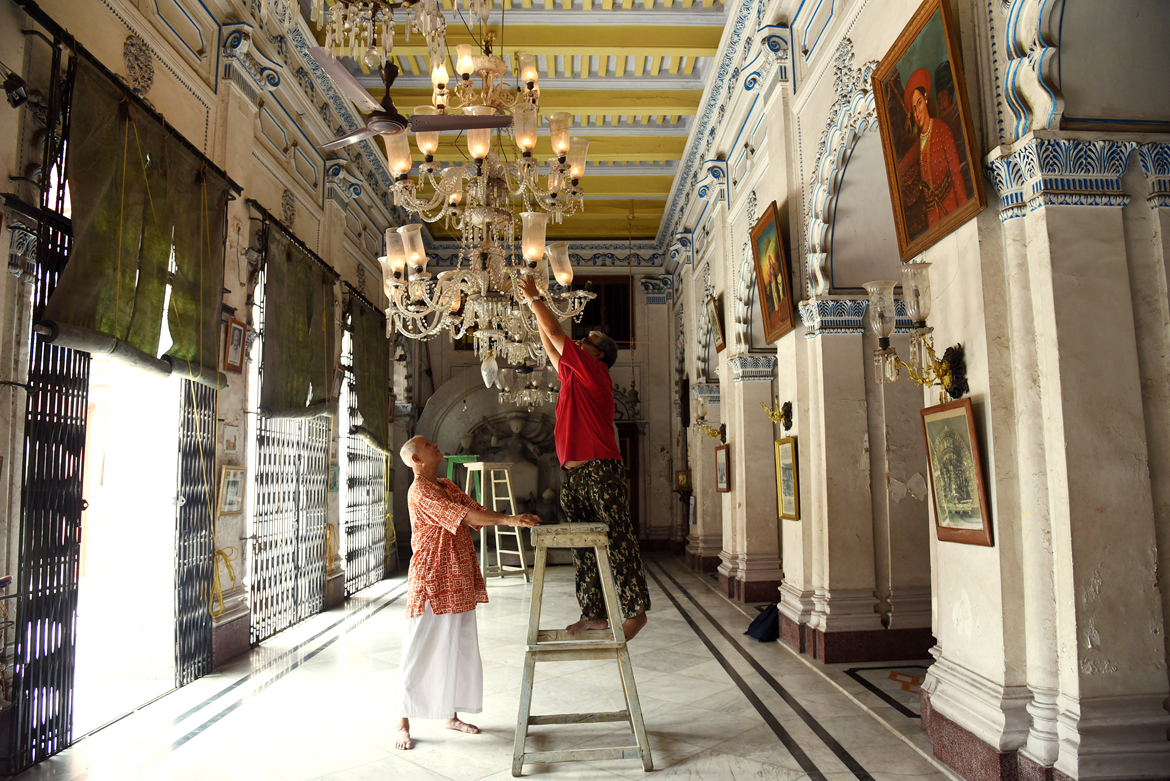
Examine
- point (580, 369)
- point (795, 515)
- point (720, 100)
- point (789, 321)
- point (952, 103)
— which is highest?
point (720, 100)

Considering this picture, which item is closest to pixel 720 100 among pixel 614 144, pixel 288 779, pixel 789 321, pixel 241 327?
pixel 614 144

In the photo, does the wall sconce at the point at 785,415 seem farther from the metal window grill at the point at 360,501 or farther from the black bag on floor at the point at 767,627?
the metal window grill at the point at 360,501

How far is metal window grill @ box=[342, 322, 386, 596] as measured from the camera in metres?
8.77

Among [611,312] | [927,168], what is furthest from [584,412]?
[611,312]

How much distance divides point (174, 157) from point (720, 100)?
214 inches

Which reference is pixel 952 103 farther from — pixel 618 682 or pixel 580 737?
pixel 618 682

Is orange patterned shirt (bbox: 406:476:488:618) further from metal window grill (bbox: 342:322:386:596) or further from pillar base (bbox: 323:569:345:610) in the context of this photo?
metal window grill (bbox: 342:322:386:596)

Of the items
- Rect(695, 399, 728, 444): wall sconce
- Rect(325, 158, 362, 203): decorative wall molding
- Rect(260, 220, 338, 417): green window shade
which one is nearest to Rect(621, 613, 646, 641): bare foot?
Rect(260, 220, 338, 417): green window shade

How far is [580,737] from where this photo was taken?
371 centimetres

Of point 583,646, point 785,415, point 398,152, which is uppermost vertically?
point 398,152

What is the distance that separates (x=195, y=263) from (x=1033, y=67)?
15.8ft

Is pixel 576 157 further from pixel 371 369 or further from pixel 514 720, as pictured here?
pixel 371 369

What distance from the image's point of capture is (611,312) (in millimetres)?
13227

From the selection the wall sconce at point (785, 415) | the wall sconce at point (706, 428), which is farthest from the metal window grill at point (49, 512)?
the wall sconce at point (706, 428)
